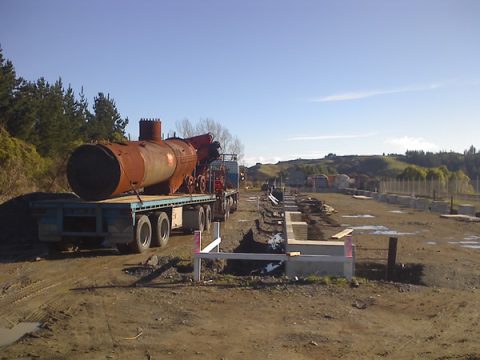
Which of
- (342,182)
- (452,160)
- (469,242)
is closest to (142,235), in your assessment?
(469,242)

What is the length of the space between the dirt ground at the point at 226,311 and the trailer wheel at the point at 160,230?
165 cm

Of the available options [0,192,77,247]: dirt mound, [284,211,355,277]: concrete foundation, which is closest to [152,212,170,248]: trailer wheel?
[0,192,77,247]: dirt mound

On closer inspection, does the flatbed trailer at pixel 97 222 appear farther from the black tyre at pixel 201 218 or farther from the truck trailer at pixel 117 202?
the black tyre at pixel 201 218

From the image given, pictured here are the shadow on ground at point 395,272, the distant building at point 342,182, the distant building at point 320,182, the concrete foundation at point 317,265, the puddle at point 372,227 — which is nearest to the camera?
the concrete foundation at point 317,265

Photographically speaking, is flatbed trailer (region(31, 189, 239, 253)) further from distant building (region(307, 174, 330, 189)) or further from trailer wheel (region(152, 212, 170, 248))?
distant building (region(307, 174, 330, 189))

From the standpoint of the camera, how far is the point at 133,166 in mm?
14531

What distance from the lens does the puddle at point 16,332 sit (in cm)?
656

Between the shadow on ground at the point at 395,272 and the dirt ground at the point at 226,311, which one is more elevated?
the dirt ground at the point at 226,311

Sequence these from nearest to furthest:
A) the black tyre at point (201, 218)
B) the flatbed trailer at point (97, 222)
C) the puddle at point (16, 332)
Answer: the puddle at point (16, 332) < the flatbed trailer at point (97, 222) < the black tyre at point (201, 218)

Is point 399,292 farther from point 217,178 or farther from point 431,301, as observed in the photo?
point 217,178

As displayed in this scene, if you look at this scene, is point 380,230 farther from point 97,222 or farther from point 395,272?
point 97,222

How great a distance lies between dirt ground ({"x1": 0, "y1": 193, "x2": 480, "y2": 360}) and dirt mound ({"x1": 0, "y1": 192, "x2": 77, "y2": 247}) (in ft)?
10.0

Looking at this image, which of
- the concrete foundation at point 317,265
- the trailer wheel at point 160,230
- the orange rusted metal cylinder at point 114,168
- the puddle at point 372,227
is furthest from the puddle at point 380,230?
the concrete foundation at point 317,265

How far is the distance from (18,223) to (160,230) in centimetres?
519
